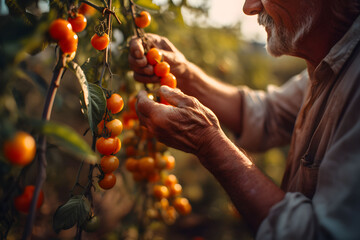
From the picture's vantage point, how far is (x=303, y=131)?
1.28 metres

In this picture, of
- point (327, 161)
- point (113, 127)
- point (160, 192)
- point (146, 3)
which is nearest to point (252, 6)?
point (146, 3)

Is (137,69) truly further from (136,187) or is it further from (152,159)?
(136,187)

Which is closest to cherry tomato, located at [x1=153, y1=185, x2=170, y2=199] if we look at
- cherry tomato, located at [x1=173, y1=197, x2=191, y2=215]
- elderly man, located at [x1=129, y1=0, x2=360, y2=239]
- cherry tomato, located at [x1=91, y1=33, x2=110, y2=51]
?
cherry tomato, located at [x1=173, y1=197, x2=191, y2=215]

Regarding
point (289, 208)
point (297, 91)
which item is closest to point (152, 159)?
point (289, 208)

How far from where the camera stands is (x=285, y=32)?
4.17 feet

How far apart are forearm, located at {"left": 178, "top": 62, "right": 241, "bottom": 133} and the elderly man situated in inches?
5.3

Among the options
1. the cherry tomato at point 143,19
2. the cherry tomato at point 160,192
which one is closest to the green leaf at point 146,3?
the cherry tomato at point 143,19

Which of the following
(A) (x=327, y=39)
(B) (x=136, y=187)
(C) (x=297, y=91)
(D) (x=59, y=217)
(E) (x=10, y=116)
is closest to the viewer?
(E) (x=10, y=116)

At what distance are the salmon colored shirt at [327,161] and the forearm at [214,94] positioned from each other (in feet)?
2.00

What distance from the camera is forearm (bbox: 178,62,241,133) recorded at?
168 centimetres

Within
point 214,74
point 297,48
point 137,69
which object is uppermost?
point 297,48

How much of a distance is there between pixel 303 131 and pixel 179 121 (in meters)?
0.71

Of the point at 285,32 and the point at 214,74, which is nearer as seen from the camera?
the point at 285,32

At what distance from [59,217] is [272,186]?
0.85 meters
